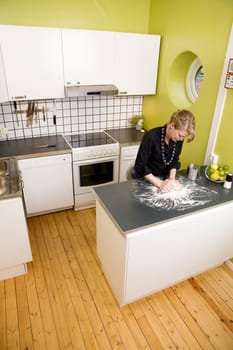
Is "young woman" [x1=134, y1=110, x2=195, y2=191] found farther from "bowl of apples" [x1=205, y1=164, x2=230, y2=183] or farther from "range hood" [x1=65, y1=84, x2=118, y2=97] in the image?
"range hood" [x1=65, y1=84, x2=118, y2=97]

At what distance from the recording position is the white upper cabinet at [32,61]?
223 cm

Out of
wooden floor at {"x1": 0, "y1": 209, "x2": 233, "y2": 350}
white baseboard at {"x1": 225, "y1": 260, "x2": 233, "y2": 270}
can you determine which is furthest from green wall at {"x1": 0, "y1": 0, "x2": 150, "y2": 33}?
white baseboard at {"x1": 225, "y1": 260, "x2": 233, "y2": 270}

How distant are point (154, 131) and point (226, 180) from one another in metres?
0.75

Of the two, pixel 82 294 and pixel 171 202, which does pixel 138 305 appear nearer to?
pixel 82 294

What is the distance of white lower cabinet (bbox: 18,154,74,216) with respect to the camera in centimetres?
261

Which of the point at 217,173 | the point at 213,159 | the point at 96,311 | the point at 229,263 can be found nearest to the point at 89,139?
the point at 213,159

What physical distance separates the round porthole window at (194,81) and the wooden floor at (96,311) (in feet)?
6.36

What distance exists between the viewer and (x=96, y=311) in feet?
6.30

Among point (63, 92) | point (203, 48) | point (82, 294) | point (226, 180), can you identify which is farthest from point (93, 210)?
point (203, 48)

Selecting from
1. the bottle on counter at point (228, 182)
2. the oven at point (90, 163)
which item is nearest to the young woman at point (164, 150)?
the bottle on counter at point (228, 182)

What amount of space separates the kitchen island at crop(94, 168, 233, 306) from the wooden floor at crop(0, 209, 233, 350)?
16cm

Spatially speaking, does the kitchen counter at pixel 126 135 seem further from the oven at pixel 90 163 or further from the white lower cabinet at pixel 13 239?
the white lower cabinet at pixel 13 239

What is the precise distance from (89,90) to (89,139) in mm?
653

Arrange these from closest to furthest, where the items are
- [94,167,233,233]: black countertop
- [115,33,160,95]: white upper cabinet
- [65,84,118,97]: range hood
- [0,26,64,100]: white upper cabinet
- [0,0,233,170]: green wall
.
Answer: [94,167,233,233]: black countertop < [0,0,233,170]: green wall < [0,26,64,100]: white upper cabinet < [65,84,118,97]: range hood < [115,33,160,95]: white upper cabinet
